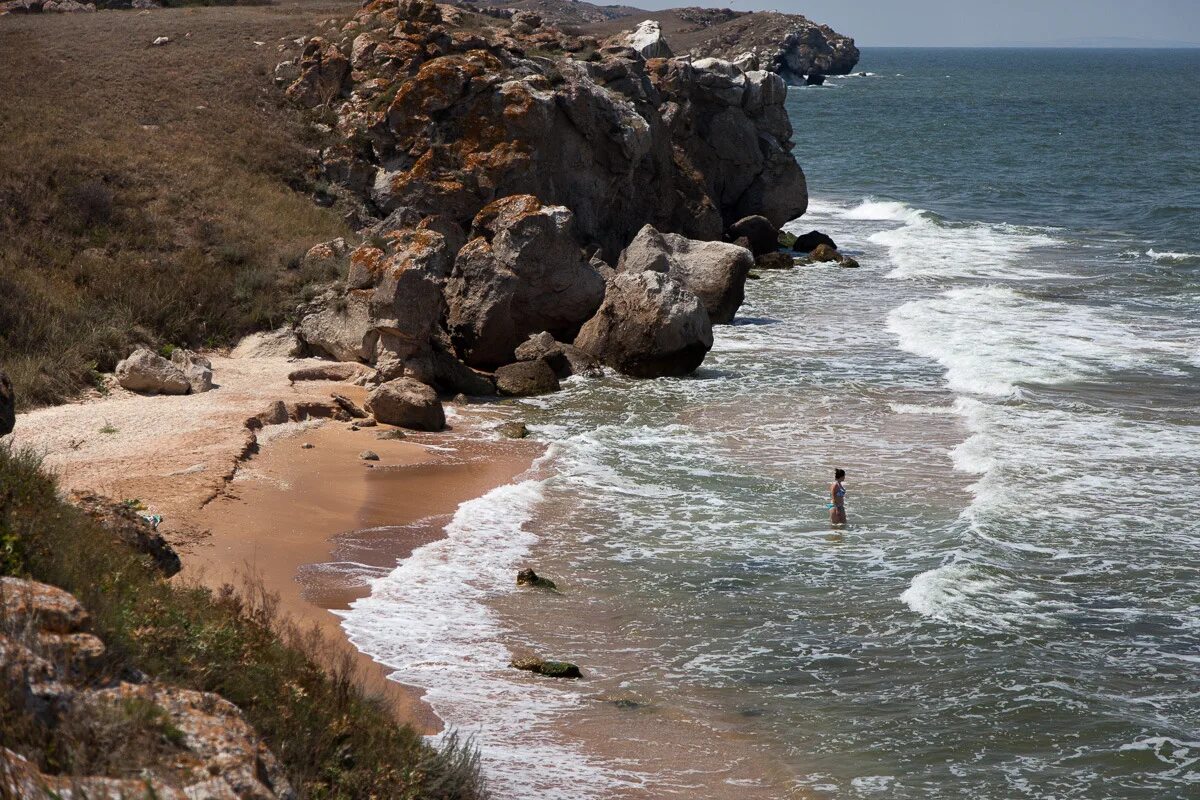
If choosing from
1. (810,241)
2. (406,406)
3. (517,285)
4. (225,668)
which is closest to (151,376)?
(406,406)

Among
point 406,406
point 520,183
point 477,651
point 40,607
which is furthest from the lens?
point 520,183

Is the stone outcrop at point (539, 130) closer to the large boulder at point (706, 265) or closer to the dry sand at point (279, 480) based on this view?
the large boulder at point (706, 265)

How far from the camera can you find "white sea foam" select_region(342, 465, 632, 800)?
31.9ft

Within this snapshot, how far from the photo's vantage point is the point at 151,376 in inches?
757

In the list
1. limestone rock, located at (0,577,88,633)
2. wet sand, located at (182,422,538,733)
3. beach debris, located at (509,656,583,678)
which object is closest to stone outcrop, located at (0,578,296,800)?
limestone rock, located at (0,577,88,633)

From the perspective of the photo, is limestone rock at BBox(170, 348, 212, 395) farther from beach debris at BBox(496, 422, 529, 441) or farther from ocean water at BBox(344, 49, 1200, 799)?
ocean water at BBox(344, 49, 1200, 799)

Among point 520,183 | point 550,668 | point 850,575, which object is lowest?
point 850,575

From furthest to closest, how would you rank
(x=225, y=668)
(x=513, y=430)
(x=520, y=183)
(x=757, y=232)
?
(x=757, y=232), (x=520, y=183), (x=513, y=430), (x=225, y=668)

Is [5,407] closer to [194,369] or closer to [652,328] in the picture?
[194,369]

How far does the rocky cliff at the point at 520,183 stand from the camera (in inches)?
907

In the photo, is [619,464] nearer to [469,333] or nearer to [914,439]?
[914,439]

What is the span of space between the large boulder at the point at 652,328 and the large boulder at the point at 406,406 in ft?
17.2

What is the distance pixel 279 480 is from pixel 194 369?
4.62m

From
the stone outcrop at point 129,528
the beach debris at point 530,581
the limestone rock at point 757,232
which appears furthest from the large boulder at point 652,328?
the limestone rock at point 757,232
